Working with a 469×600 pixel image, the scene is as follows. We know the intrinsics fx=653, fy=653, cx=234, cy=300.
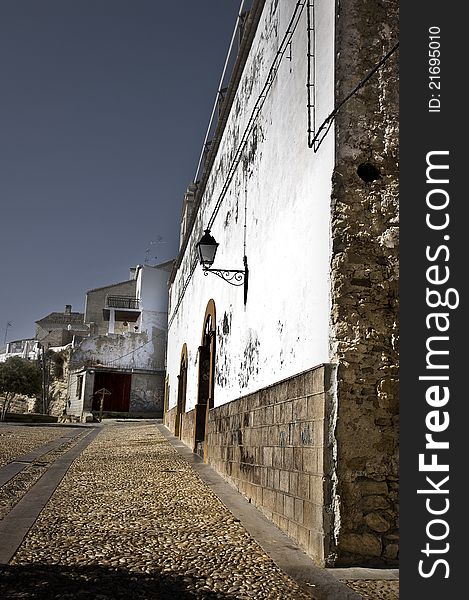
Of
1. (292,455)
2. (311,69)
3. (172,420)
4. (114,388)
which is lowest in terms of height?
(292,455)

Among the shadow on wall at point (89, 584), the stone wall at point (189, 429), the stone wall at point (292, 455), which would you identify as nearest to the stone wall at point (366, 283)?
the stone wall at point (292, 455)

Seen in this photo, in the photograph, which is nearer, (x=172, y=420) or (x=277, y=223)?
(x=277, y=223)

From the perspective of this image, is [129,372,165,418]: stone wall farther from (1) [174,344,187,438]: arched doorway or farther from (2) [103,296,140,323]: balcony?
(1) [174,344,187,438]: arched doorway

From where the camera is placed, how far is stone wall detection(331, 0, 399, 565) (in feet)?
13.3

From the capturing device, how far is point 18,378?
1455 inches

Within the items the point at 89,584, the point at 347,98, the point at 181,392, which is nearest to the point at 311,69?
the point at 347,98

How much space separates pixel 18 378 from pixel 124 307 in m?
10.7

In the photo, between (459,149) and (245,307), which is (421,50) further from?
(245,307)

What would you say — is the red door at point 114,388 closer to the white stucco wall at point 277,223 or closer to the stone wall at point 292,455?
the white stucco wall at point 277,223

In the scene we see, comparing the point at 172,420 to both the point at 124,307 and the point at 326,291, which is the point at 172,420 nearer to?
the point at 326,291

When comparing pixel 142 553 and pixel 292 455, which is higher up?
pixel 292 455

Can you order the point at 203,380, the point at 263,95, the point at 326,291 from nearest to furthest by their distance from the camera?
1. the point at 326,291
2. the point at 263,95
3. the point at 203,380

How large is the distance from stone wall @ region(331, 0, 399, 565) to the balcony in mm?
40711

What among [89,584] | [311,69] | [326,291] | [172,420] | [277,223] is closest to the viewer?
[89,584]
